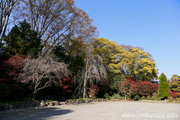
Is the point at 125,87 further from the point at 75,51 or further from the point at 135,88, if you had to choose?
the point at 75,51

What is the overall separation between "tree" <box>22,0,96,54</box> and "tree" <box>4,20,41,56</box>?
225 cm

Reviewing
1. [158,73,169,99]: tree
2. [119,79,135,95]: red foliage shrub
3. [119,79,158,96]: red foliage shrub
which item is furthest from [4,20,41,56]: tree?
[158,73,169,99]: tree

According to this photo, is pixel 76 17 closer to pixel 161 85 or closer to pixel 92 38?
pixel 92 38

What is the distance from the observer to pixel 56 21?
16.3 metres

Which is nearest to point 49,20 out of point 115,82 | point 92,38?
point 92,38

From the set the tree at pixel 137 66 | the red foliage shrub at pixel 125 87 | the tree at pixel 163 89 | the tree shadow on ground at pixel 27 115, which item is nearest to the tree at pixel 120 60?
the tree at pixel 137 66

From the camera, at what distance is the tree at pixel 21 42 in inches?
459

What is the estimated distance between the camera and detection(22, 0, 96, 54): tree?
14992 mm

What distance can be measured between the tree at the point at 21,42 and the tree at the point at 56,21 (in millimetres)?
2251

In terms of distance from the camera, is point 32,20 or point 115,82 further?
point 115,82

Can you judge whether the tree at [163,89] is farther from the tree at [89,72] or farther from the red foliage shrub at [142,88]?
the tree at [89,72]

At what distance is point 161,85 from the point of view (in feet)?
60.6

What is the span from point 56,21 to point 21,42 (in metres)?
5.68

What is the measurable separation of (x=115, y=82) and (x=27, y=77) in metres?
12.5
